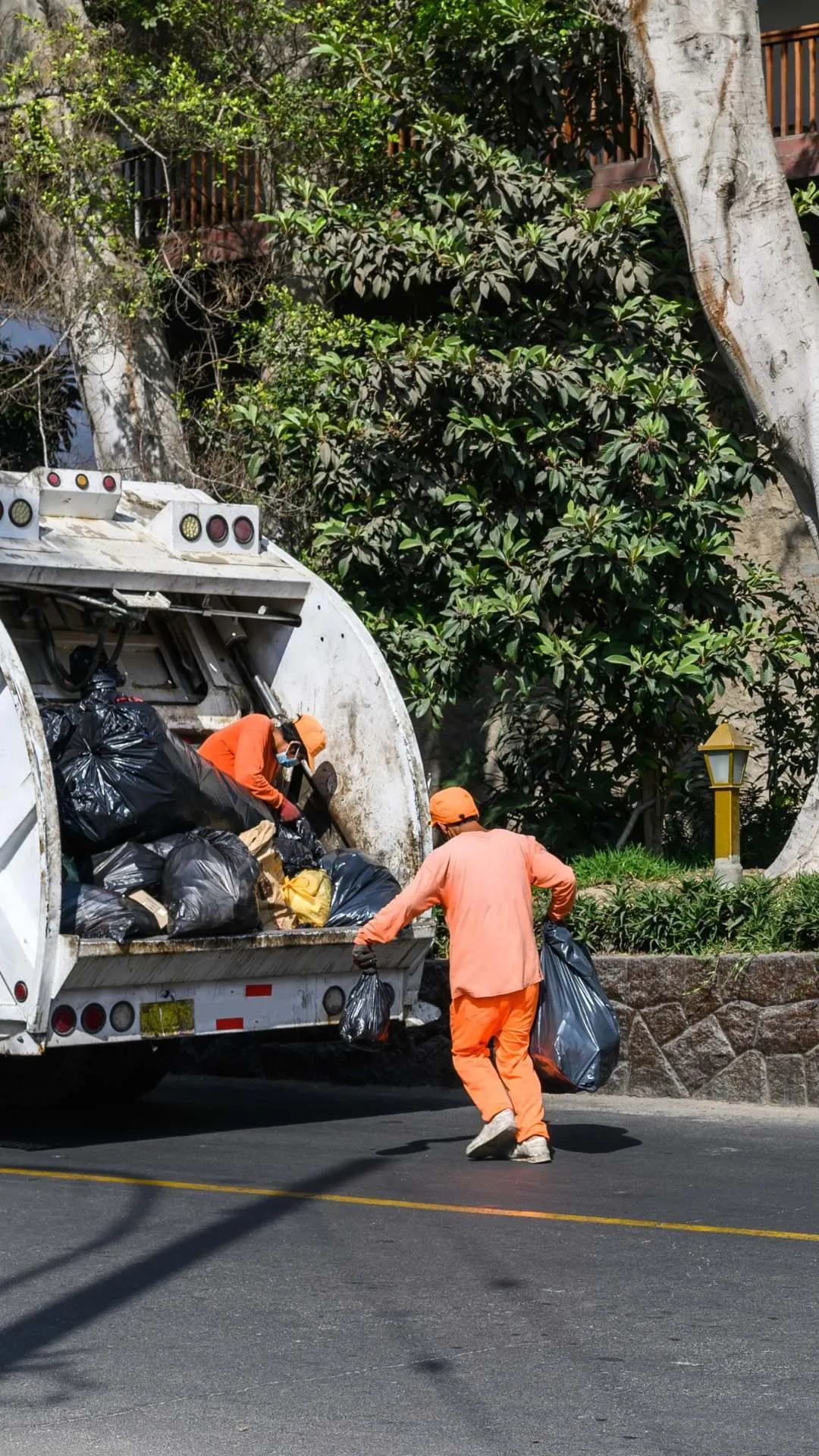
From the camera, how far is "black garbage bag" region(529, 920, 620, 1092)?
7297 millimetres

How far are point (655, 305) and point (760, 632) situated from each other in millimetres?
2039

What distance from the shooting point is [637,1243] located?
5.73m

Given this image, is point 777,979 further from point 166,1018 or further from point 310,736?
point 166,1018

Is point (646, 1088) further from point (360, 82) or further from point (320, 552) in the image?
point (360, 82)

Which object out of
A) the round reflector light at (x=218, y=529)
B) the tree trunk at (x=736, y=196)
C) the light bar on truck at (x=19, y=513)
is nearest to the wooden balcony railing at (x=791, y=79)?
the tree trunk at (x=736, y=196)

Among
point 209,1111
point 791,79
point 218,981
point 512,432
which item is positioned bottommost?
point 209,1111

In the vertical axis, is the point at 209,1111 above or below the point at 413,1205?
below

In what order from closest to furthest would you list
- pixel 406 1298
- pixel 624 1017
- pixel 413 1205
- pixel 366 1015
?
pixel 406 1298
pixel 413 1205
pixel 366 1015
pixel 624 1017

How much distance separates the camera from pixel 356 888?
8.35 metres

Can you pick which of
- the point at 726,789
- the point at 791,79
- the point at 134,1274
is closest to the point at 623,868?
the point at 726,789

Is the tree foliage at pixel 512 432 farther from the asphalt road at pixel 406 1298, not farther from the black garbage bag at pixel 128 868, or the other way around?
the asphalt road at pixel 406 1298

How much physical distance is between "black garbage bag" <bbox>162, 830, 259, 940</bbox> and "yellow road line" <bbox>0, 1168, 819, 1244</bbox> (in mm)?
1004

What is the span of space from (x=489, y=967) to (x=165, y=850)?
1460 millimetres

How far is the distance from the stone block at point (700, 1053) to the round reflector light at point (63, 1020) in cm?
318
